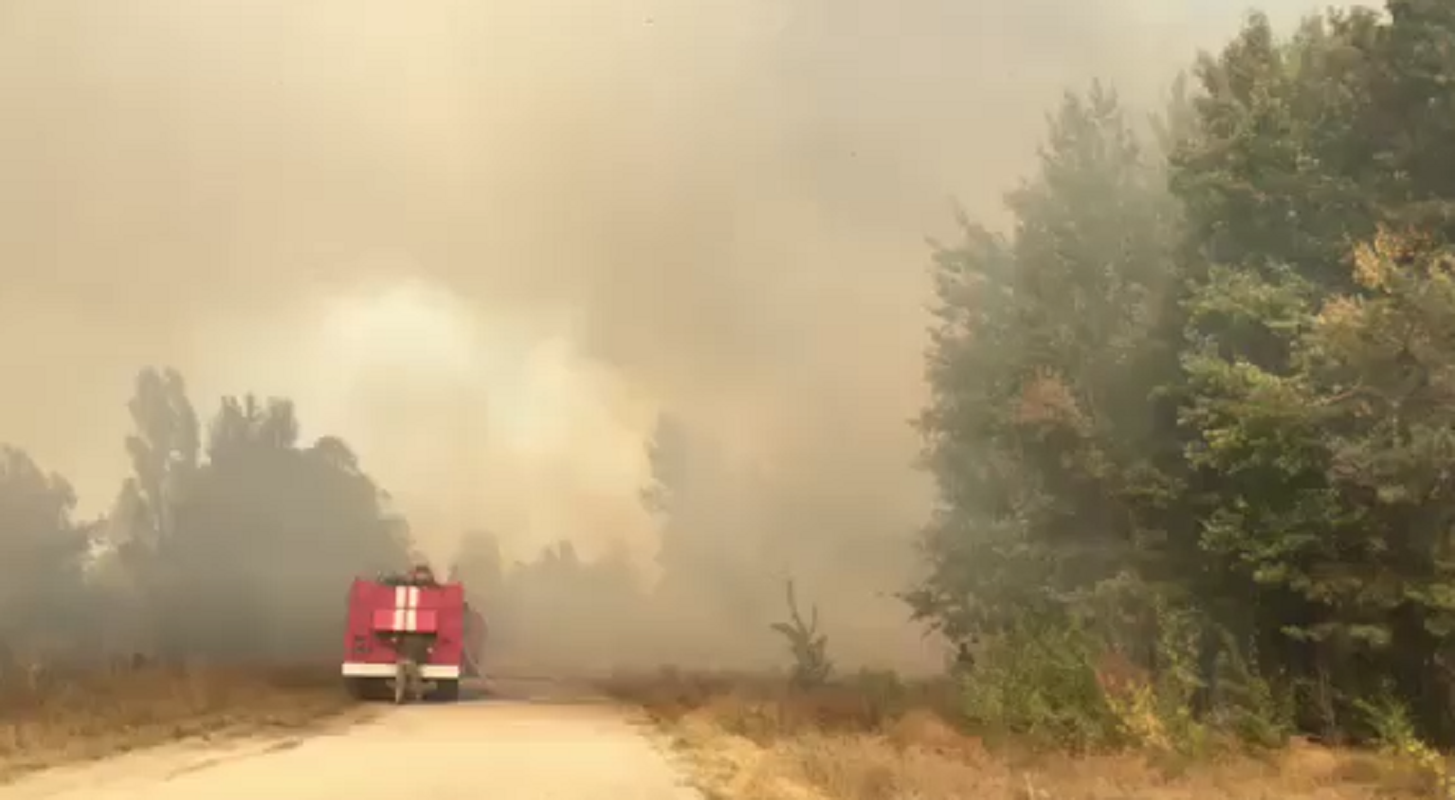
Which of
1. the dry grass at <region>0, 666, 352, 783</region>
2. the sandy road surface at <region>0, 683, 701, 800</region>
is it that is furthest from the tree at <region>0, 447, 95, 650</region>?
the sandy road surface at <region>0, 683, 701, 800</region>

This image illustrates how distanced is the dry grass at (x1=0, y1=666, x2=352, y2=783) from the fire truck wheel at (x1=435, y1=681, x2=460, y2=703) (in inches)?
83.0

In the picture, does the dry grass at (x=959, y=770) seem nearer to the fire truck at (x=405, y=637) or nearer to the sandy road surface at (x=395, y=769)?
the sandy road surface at (x=395, y=769)

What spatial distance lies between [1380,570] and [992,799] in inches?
302

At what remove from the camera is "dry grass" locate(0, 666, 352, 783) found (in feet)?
52.9

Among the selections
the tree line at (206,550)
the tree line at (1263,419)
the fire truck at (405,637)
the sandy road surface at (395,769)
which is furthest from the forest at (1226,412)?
the tree line at (206,550)

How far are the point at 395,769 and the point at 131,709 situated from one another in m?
8.61

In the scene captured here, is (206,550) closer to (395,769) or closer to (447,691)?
(447,691)

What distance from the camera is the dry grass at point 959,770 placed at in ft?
38.7

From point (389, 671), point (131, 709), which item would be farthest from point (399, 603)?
point (131, 709)

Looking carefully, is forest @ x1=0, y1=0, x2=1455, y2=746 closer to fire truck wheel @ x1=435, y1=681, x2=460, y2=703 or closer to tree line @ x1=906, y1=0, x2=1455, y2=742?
tree line @ x1=906, y1=0, x2=1455, y2=742

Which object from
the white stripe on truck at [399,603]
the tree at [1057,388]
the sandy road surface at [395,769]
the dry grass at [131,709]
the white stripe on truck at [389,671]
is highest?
the tree at [1057,388]

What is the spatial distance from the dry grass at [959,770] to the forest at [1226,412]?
932 mm

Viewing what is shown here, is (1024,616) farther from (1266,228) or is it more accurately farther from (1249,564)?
(1266,228)

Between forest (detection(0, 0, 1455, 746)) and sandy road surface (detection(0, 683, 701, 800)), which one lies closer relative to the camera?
sandy road surface (detection(0, 683, 701, 800))
